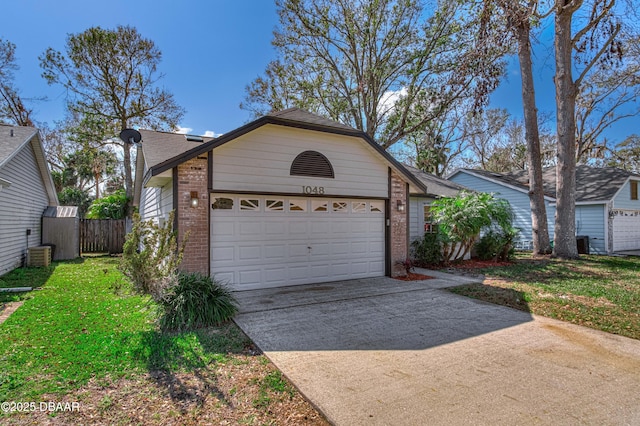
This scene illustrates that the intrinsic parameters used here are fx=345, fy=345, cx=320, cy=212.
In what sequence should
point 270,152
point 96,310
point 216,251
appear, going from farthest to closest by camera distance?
1. point 270,152
2. point 216,251
3. point 96,310

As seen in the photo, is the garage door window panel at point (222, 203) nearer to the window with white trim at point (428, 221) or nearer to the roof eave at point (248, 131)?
the roof eave at point (248, 131)

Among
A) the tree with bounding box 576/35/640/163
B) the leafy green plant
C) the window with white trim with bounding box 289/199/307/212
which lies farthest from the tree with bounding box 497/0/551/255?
the leafy green plant

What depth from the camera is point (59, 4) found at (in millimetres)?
12273

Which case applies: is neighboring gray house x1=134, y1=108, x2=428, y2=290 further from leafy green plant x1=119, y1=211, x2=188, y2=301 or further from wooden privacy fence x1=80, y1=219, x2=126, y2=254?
wooden privacy fence x1=80, y1=219, x2=126, y2=254

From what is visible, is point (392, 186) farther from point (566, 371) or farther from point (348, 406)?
point (348, 406)

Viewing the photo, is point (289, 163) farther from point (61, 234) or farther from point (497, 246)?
point (61, 234)

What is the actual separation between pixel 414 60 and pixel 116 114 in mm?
16924

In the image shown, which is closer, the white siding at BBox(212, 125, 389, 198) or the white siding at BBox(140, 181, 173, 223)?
the white siding at BBox(212, 125, 389, 198)

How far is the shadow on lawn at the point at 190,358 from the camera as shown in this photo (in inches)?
134

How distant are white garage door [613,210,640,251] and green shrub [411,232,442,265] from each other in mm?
10974

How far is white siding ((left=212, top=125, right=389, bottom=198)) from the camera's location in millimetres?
7650

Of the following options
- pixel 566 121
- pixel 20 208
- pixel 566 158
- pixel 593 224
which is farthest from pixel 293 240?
pixel 593 224

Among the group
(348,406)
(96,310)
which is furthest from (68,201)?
(348,406)

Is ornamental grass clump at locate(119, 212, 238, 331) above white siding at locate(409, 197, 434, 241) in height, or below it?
below
